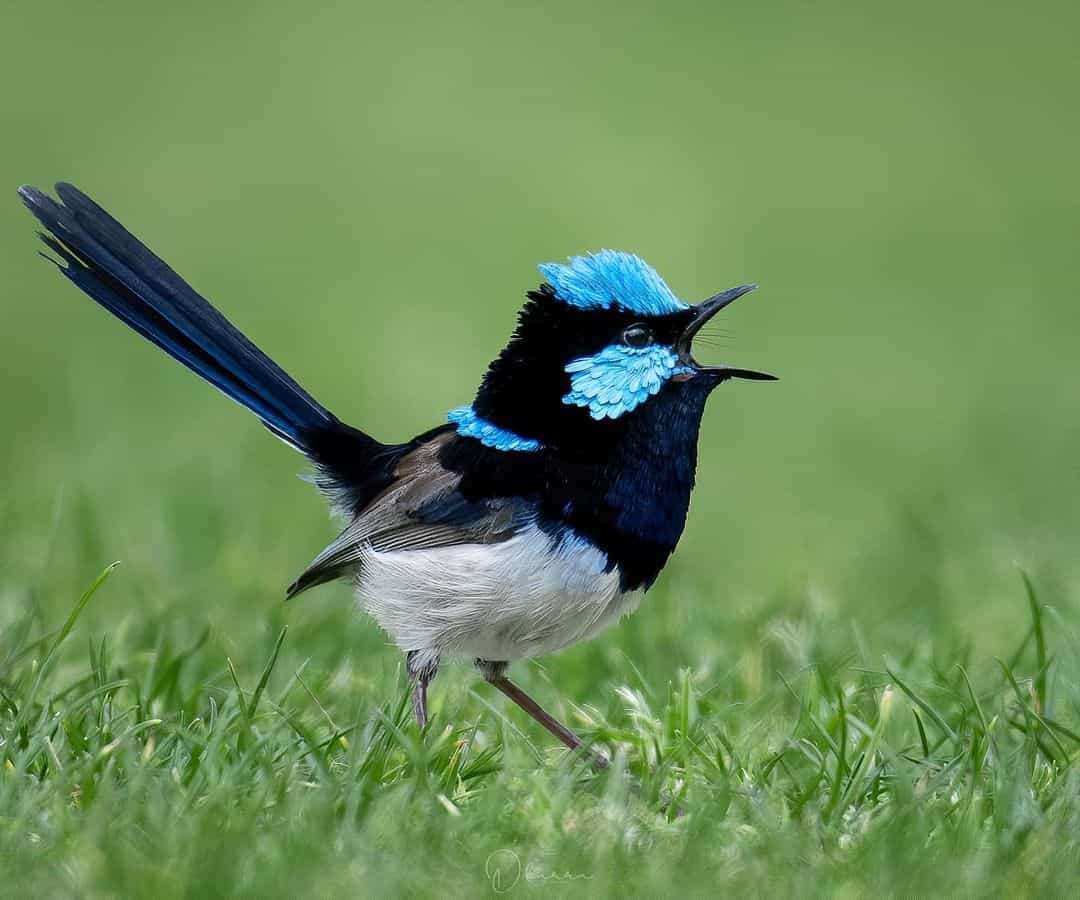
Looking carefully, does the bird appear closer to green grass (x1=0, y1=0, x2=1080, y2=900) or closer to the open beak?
the open beak

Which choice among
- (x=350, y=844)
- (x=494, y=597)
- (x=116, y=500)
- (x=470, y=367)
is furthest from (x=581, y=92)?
(x=350, y=844)

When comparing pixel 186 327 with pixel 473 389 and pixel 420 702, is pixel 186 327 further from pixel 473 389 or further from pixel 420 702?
pixel 473 389

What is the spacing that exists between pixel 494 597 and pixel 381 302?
661cm

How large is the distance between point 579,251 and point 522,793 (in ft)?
22.5

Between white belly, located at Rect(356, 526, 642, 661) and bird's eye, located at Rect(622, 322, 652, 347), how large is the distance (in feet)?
1.76

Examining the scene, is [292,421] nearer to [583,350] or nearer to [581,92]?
[583,350]

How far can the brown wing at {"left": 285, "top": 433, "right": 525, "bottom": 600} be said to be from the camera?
4.65 m

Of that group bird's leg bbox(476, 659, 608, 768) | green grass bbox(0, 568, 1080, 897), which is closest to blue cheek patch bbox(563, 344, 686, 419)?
green grass bbox(0, 568, 1080, 897)

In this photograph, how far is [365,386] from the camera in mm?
9227

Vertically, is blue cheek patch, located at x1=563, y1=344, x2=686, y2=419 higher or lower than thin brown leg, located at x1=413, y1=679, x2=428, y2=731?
higher

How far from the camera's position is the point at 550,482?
455 cm

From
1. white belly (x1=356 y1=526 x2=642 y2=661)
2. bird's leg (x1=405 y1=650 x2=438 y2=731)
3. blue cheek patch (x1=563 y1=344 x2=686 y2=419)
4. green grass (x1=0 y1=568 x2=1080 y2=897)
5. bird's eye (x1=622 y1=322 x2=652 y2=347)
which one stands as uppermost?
bird's eye (x1=622 y1=322 x2=652 y2=347)

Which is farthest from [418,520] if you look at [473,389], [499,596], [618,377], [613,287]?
[473,389]

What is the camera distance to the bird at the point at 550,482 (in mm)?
4508
